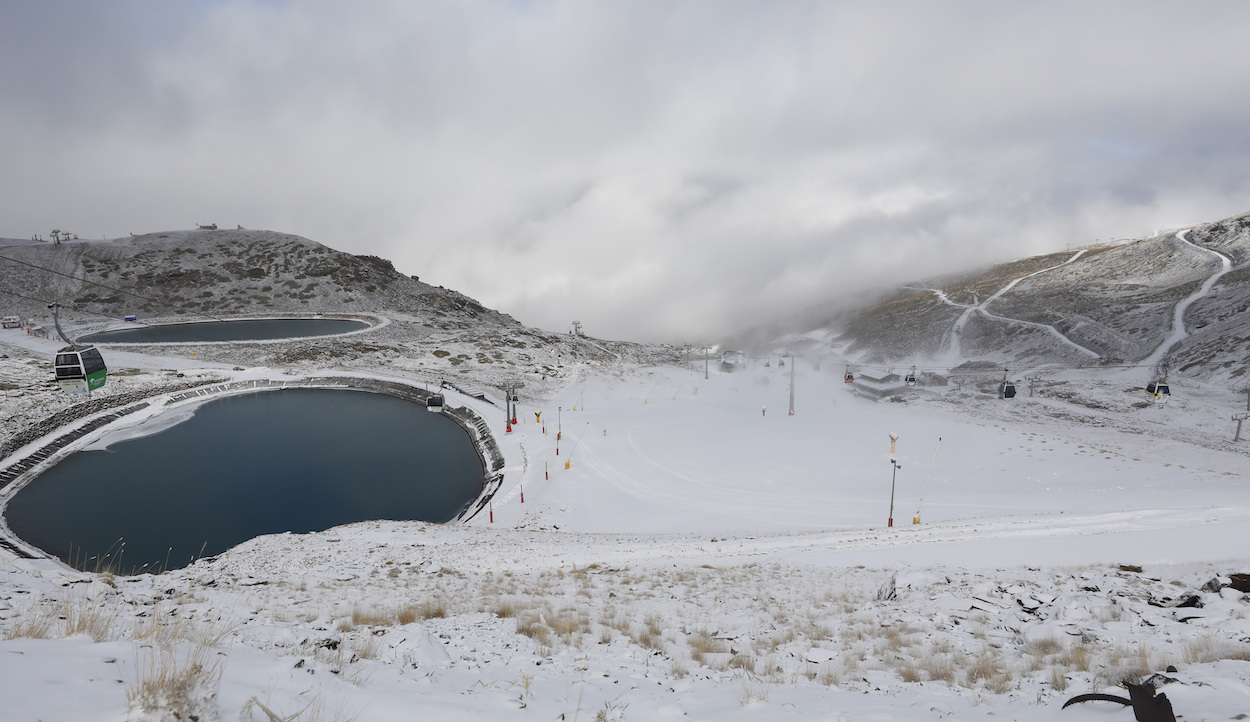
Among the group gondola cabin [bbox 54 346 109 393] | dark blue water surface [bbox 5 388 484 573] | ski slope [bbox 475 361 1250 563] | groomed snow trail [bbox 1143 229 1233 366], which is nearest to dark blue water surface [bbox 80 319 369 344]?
dark blue water surface [bbox 5 388 484 573]

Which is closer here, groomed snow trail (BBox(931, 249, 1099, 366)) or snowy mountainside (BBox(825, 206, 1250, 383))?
snowy mountainside (BBox(825, 206, 1250, 383))

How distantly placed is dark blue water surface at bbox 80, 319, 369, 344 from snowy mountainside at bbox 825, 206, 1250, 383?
11230 cm

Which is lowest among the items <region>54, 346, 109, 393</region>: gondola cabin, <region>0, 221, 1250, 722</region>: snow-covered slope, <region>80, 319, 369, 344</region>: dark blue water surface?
<region>0, 221, 1250, 722</region>: snow-covered slope

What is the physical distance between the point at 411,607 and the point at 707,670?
19.3 ft

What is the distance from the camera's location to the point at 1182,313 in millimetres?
77125

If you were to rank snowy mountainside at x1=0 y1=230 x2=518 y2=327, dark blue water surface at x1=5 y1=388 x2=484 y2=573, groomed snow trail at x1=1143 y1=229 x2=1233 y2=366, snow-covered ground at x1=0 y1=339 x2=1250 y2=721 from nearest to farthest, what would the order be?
snow-covered ground at x1=0 y1=339 x2=1250 y2=721
dark blue water surface at x1=5 y1=388 x2=484 y2=573
groomed snow trail at x1=1143 y1=229 x2=1233 y2=366
snowy mountainside at x1=0 y1=230 x2=518 y2=327

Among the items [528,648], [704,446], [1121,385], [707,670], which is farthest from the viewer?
[1121,385]

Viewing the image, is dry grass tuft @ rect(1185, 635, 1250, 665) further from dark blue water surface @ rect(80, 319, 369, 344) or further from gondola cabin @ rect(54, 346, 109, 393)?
dark blue water surface @ rect(80, 319, 369, 344)

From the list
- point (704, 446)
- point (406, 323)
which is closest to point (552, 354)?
point (406, 323)

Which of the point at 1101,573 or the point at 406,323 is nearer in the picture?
the point at 1101,573

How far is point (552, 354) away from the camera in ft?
257

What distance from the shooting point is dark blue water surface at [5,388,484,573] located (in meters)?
27.6

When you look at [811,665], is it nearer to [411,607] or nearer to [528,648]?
[528,648]

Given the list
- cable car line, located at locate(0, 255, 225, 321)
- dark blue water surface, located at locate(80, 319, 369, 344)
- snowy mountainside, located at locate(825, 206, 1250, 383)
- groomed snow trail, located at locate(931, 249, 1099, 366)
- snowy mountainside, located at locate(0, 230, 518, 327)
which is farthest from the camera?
cable car line, located at locate(0, 255, 225, 321)
